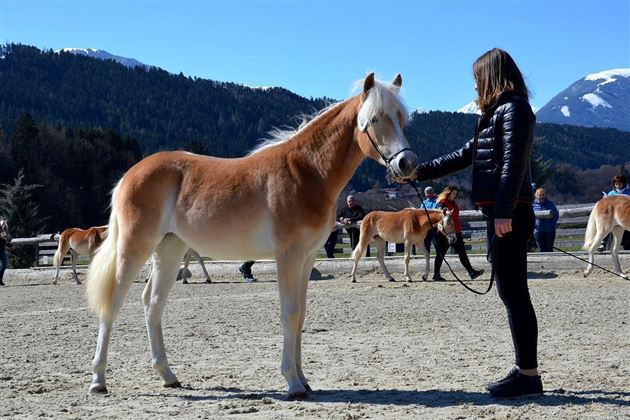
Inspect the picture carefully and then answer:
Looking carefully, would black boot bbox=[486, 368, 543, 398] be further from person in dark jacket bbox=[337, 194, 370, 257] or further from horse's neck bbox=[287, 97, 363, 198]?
person in dark jacket bbox=[337, 194, 370, 257]

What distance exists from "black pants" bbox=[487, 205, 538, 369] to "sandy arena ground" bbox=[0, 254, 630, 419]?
362 mm

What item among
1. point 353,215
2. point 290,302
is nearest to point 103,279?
point 290,302

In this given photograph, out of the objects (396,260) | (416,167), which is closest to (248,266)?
(396,260)

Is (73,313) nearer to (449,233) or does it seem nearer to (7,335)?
(7,335)

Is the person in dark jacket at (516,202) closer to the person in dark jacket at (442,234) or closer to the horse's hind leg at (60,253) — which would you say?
the person in dark jacket at (442,234)

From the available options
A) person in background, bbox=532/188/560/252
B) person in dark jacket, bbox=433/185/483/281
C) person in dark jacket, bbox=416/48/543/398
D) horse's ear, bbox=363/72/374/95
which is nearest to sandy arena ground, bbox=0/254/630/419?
person in dark jacket, bbox=416/48/543/398

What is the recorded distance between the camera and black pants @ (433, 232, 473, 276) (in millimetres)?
16516

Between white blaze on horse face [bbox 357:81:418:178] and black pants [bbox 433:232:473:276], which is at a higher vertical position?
white blaze on horse face [bbox 357:81:418:178]

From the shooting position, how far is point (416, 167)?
540 centimetres

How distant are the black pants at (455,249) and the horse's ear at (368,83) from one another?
11.2 metres

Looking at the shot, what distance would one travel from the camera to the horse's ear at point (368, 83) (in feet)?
18.2

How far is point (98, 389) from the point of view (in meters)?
5.73

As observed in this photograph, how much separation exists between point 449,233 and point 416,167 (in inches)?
467

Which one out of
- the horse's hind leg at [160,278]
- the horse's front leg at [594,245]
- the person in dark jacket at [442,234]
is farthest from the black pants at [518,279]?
the horse's front leg at [594,245]
